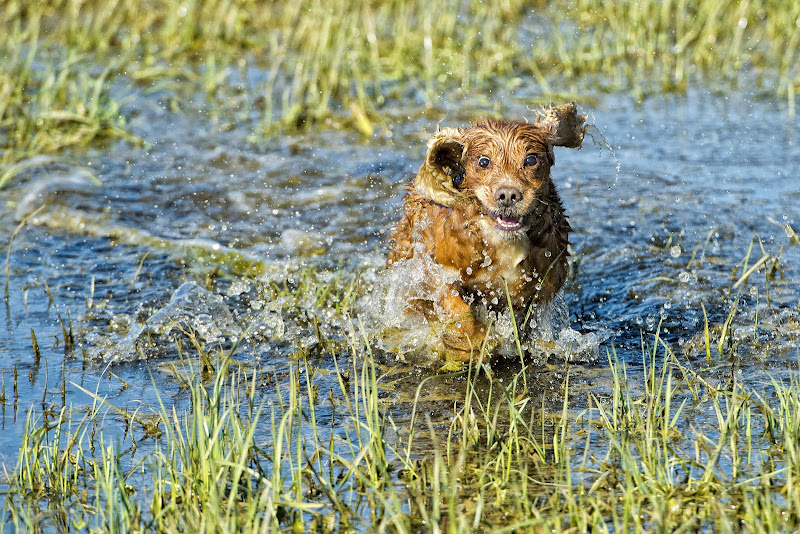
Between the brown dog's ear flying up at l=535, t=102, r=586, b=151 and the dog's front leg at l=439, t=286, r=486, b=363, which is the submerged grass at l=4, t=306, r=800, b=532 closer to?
the dog's front leg at l=439, t=286, r=486, b=363

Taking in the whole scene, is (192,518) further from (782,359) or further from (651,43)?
(651,43)

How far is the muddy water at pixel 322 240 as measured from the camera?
15.3 ft

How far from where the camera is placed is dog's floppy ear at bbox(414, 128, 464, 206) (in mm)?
4500

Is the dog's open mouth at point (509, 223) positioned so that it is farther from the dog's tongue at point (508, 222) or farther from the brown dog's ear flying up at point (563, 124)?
the brown dog's ear flying up at point (563, 124)

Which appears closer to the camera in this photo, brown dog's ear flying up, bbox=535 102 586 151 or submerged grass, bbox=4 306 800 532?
submerged grass, bbox=4 306 800 532

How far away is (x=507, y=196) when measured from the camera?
430cm

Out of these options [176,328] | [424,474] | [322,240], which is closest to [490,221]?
[424,474]

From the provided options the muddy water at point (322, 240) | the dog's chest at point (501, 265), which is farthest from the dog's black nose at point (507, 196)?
the muddy water at point (322, 240)

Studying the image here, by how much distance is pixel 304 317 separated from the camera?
514 cm

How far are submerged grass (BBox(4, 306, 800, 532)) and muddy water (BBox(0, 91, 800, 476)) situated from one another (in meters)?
0.43

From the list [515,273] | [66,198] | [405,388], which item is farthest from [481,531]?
[66,198]

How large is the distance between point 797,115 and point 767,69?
3.72 feet

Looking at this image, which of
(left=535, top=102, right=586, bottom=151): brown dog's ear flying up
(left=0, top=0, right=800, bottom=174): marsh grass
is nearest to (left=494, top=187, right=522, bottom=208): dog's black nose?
(left=535, top=102, right=586, bottom=151): brown dog's ear flying up

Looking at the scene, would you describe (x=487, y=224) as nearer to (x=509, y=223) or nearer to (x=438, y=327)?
(x=509, y=223)
